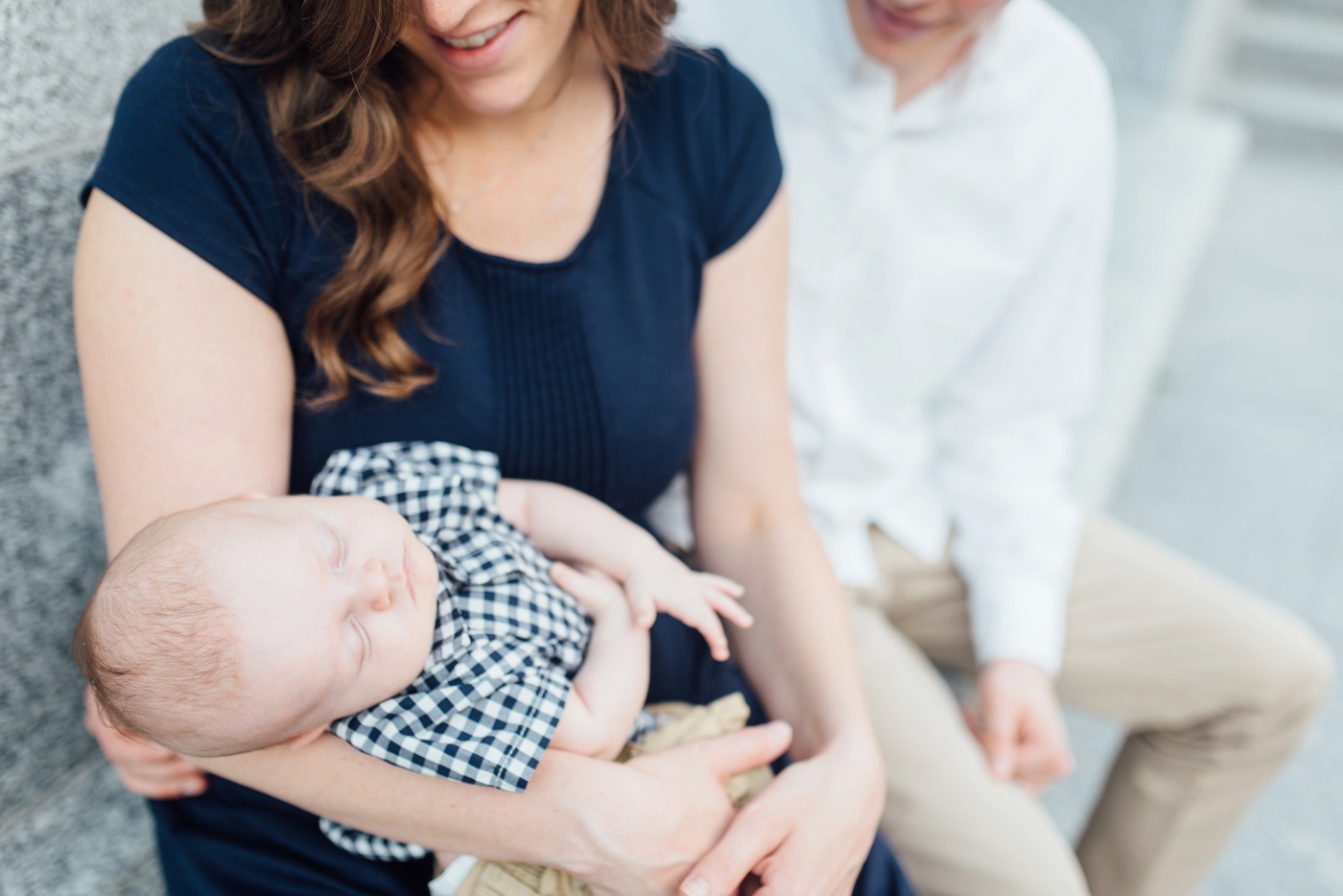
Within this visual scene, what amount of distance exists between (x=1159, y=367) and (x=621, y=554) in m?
3.39

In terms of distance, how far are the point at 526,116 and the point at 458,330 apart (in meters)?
0.32

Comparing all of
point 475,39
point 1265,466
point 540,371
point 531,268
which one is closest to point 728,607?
point 540,371

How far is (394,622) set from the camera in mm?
1104

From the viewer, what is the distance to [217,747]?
3.50 feet

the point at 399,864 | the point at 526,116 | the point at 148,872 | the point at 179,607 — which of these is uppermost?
the point at 526,116

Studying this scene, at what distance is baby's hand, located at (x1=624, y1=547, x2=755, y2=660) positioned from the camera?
50.4 inches

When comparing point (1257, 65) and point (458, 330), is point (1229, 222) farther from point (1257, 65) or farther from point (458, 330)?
point (458, 330)

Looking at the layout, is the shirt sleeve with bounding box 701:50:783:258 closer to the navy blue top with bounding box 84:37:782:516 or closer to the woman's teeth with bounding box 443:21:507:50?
the navy blue top with bounding box 84:37:782:516

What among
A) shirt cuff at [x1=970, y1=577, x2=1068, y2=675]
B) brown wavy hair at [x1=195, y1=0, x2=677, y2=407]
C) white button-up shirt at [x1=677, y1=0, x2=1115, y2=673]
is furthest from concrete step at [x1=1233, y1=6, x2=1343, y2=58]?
brown wavy hair at [x1=195, y1=0, x2=677, y2=407]

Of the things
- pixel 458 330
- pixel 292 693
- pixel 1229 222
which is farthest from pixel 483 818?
pixel 1229 222

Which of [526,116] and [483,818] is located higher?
[526,116]

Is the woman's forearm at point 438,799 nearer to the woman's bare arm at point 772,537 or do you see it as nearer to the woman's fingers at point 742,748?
the woman's fingers at point 742,748

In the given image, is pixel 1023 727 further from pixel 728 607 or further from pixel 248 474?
pixel 248 474

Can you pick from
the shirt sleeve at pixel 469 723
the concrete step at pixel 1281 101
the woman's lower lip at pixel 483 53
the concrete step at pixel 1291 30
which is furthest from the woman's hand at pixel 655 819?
the concrete step at pixel 1291 30
